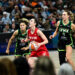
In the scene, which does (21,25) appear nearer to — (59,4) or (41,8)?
(41,8)

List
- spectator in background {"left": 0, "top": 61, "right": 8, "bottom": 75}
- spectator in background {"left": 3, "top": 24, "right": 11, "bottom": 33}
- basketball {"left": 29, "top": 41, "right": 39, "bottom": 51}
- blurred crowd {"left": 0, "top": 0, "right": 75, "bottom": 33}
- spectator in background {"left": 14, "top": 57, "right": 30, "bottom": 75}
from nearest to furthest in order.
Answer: spectator in background {"left": 0, "top": 61, "right": 8, "bottom": 75} < spectator in background {"left": 14, "top": 57, "right": 30, "bottom": 75} < basketball {"left": 29, "top": 41, "right": 39, "bottom": 51} < spectator in background {"left": 3, "top": 24, "right": 11, "bottom": 33} < blurred crowd {"left": 0, "top": 0, "right": 75, "bottom": 33}

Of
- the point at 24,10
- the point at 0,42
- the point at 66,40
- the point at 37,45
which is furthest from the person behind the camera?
the point at 24,10

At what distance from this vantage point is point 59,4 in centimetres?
1766

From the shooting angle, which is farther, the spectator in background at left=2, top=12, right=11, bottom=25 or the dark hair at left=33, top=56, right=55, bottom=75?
the spectator in background at left=2, top=12, right=11, bottom=25

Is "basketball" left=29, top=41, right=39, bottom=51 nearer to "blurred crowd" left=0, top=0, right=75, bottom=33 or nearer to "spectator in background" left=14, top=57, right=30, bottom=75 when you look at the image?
"spectator in background" left=14, top=57, right=30, bottom=75

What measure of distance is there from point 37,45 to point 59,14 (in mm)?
8981

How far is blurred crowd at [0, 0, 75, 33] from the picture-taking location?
14.9 m

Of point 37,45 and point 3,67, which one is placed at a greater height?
point 3,67

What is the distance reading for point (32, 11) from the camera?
16219mm

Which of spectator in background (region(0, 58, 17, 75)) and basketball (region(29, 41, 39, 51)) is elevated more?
spectator in background (region(0, 58, 17, 75))

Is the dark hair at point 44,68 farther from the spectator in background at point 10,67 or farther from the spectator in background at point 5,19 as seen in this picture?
the spectator in background at point 5,19

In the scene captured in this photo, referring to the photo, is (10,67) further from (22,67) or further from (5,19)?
(5,19)

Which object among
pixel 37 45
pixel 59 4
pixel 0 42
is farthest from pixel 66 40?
pixel 59 4

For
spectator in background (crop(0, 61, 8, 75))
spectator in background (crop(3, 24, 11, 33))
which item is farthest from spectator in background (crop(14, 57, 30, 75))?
spectator in background (crop(3, 24, 11, 33))
